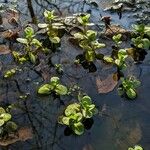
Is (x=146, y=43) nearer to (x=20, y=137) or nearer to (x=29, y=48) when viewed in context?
(x=29, y=48)

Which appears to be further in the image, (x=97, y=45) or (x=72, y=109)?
(x=97, y=45)

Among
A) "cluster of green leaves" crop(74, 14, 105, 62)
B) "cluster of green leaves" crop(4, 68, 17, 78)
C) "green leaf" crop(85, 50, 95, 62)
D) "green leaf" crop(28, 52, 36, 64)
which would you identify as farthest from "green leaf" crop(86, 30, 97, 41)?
"cluster of green leaves" crop(4, 68, 17, 78)

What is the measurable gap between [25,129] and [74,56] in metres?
1.11

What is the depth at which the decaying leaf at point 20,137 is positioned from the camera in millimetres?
3142

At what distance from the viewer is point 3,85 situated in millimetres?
3686

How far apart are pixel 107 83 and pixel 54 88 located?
524 millimetres

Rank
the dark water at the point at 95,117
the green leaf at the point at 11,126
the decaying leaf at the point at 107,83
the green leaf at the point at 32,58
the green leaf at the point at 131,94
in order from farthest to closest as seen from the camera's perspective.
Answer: the green leaf at the point at 32,58, the decaying leaf at the point at 107,83, the green leaf at the point at 131,94, the green leaf at the point at 11,126, the dark water at the point at 95,117

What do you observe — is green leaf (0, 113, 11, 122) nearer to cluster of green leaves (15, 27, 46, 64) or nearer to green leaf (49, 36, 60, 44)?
cluster of green leaves (15, 27, 46, 64)

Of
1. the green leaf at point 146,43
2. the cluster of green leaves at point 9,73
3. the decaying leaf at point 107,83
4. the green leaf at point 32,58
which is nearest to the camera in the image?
the decaying leaf at point 107,83

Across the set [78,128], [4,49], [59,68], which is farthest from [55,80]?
[4,49]

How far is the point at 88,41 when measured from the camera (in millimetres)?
4113

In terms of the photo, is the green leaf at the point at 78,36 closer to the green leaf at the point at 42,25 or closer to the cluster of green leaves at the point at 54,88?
the green leaf at the point at 42,25

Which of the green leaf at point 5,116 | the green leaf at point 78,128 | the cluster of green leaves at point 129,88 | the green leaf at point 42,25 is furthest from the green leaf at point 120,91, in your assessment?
the green leaf at point 42,25

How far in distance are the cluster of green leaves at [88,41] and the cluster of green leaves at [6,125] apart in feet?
3.70
